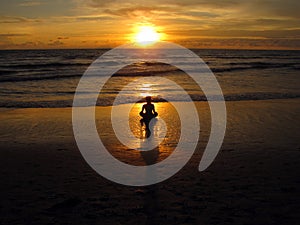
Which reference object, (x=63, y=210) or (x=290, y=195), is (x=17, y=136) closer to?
(x=63, y=210)

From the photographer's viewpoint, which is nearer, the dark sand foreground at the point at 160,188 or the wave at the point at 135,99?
the dark sand foreground at the point at 160,188

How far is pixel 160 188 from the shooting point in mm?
7137

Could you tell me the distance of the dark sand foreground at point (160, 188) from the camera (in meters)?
5.93

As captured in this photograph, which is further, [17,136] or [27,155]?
[17,136]

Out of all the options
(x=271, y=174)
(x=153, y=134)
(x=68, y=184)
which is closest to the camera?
(x=68, y=184)

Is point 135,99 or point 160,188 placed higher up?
point 135,99

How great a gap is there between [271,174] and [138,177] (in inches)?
120

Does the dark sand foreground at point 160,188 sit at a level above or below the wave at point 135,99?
below

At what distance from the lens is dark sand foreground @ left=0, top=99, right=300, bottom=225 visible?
5.93 m

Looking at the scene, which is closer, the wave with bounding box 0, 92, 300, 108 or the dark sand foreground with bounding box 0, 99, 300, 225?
the dark sand foreground with bounding box 0, 99, 300, 225

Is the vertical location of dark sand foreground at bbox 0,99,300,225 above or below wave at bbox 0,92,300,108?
below

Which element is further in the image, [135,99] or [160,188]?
[135,99]

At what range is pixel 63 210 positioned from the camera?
242 inches

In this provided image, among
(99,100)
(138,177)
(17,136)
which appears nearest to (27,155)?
(17,136)
